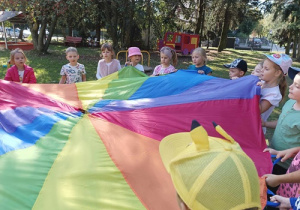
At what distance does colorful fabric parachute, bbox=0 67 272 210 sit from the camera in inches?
61.3

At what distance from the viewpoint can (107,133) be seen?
7.16ft

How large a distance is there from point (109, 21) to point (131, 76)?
7774 millimetres

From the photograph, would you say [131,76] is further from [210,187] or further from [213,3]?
[213,3]

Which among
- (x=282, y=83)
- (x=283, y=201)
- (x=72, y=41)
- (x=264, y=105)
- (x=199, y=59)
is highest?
(x=72, y=41)

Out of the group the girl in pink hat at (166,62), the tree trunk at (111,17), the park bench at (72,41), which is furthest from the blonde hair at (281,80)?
the park bench at (72,41)

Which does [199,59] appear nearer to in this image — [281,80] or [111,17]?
[281,80]

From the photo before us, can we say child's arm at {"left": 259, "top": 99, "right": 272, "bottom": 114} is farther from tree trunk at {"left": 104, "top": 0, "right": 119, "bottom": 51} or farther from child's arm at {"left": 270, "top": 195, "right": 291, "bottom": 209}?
tree trunk at {"left": 104, "top": 0, "right": 119, "bottom": 51}

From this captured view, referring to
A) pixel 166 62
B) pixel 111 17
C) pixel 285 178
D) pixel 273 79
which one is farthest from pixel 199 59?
pixel 111 17

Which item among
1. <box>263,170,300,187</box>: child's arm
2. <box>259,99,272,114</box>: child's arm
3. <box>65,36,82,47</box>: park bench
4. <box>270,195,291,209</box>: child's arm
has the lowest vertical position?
<box>270,195,291,209</box>: child's arm

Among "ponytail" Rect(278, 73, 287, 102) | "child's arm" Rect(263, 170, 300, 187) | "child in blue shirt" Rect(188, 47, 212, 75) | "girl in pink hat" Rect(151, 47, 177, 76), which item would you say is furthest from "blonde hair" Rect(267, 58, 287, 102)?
"girl in pink hat" Rect(151, 47, 177, 76)

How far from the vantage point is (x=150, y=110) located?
2.55 meters

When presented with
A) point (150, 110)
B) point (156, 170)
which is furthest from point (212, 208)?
point (150, 110)

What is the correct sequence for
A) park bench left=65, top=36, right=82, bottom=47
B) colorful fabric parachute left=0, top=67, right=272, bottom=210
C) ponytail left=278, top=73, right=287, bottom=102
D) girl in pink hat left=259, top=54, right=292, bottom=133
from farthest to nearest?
park bench left=65, top=36, right=82, bottom=47, ponytail left=278, top=73, right=287, bottom=102, girl in pink hat left=259, top=54, right=292, bottom=133, colorful fabric parachute left=0, top=67, right=272, bottom=210

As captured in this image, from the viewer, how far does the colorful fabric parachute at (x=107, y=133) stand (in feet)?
5.11
